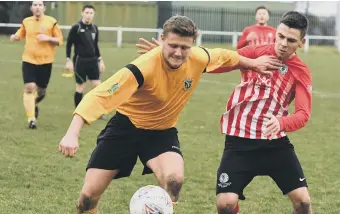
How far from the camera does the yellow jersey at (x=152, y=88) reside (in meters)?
4.93

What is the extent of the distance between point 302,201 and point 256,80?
1056 millimetres

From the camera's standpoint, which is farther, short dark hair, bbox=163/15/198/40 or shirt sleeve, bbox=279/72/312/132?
shirt sleeve, bbox=279/72/312/132

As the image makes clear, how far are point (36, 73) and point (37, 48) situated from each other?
16.9 inches

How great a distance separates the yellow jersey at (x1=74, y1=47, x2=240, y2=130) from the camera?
4930mm

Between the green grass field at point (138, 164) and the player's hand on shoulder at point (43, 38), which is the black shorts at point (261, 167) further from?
the player's hand on shoulder at point (43, 38)

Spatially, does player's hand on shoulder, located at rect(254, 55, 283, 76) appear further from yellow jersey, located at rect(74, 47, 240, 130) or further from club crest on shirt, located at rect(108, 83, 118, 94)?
club crest on shirt, located at rect(108, 83, 118, 94)

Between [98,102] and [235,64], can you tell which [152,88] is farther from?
[235,64]

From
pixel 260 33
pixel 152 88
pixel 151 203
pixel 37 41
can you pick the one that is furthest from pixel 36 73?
pixel 151 203

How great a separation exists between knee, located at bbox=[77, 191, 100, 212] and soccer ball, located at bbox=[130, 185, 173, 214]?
0.89 m

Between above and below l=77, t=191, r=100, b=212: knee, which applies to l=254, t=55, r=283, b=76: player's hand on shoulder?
above

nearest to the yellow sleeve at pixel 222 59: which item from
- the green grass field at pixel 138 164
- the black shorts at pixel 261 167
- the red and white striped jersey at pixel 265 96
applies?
the red and white striped jersey at pixel 265 96

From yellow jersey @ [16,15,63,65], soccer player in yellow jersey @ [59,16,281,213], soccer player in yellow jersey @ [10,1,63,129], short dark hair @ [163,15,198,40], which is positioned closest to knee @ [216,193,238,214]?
soccer player in yellow jersey @ [59,16,281,213]

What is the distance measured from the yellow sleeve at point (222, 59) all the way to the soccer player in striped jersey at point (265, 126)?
0.21 m

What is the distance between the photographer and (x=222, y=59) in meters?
5.86
